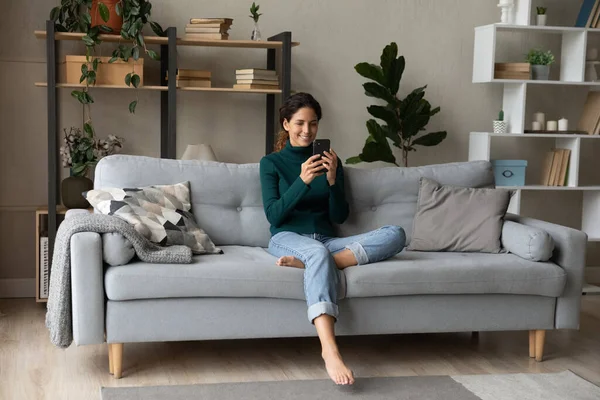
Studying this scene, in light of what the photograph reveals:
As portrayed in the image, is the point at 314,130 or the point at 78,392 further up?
the point at 314,130

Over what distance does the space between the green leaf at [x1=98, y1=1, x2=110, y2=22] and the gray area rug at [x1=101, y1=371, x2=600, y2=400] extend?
81.8 inches

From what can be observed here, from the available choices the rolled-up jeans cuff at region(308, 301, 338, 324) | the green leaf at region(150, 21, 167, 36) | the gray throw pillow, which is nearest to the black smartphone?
the gray throw pillow

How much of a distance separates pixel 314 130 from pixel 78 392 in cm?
152

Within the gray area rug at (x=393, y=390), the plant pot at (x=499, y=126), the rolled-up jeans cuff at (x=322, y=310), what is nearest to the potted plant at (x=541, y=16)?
the plant pot at (x=499, y=126)

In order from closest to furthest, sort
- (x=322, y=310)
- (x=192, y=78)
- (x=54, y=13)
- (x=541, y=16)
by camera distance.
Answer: (x=322, y=310) → (x=54, y=13) → (x=192, y=78) → (x=541, y=16)

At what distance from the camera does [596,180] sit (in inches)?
223

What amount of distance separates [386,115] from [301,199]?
4.90ft

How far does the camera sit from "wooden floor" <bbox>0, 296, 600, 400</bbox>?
3266 millimetres

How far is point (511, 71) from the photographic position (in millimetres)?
5137

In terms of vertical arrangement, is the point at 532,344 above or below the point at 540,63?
below

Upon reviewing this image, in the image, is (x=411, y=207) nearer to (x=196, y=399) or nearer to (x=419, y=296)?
(x=419, y=296)

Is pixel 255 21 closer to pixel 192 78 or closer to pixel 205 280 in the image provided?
pixel 192 78

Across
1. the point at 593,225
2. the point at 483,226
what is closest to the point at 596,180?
the point at 593,225

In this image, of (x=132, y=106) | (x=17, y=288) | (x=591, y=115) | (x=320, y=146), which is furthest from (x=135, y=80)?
(x=591, y=115)
